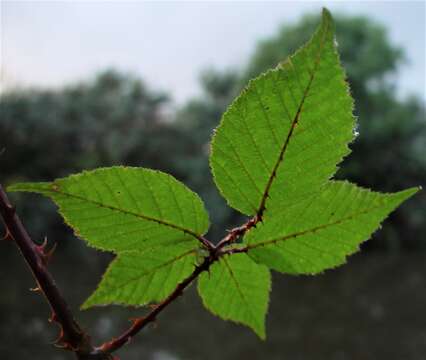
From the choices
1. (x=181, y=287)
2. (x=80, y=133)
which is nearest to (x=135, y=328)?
(x=181, y=287)

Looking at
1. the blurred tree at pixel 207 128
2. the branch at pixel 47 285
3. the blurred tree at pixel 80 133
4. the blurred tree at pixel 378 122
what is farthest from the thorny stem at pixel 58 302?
the blurred tree at pixel 378 122

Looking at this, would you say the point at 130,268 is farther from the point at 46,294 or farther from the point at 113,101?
the point at 113,101

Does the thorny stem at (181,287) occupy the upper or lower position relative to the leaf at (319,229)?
upper

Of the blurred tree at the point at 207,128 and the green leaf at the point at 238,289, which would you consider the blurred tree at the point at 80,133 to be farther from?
the green leaf at the point at 238,289

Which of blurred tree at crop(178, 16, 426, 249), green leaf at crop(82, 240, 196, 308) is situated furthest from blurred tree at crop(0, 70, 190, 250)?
green leaf at crop(82, 240, 196, 308)

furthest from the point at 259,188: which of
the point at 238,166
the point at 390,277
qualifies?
the point at 390,277

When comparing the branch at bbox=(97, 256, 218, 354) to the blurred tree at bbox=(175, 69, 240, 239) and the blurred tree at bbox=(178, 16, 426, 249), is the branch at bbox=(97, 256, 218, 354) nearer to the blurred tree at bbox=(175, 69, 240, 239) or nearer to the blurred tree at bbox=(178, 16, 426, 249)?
the blurred tree at bbox=(175, 69, 240, 239)
